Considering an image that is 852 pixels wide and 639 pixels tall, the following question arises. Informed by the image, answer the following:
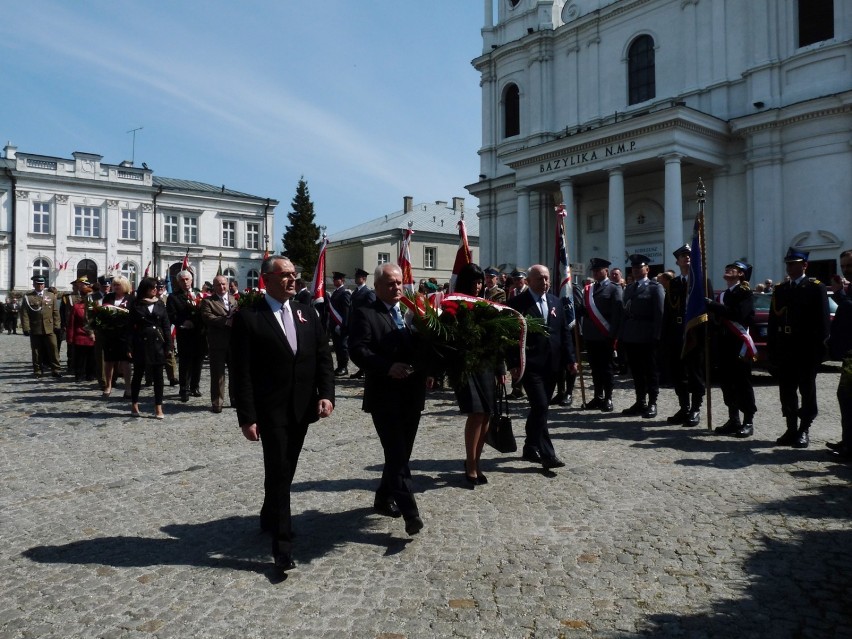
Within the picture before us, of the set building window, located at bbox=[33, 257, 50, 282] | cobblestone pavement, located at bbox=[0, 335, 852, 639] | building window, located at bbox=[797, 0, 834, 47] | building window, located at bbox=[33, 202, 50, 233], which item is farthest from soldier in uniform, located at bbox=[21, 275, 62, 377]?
building window, located at bbox=[33, 202, 50, 233]

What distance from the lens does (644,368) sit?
31.2ft

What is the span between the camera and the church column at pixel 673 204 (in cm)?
2512

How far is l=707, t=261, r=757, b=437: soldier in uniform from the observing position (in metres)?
8.05

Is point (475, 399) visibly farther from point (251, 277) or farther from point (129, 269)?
point (251, 277)

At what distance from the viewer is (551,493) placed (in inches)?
227

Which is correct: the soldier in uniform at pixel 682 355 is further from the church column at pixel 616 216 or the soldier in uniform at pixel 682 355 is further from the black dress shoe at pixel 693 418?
the church column at pixel 616 216

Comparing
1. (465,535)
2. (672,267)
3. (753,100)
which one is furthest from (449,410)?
(753,100)

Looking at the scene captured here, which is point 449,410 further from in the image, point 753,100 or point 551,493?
point 753,100

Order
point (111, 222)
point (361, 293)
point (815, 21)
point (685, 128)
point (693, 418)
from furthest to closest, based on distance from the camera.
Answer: point (111, 222) < point (815, 21) < point (685, 128) < point (361, 293) < point (693, 418)

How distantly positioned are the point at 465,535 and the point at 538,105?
33398 millimetres

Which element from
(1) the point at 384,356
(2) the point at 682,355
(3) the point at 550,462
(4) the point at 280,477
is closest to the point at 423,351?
(1) the point at 384,356

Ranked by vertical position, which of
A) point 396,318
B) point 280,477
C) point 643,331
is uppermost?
point 396,318

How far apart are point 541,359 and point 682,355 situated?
3.21 meters

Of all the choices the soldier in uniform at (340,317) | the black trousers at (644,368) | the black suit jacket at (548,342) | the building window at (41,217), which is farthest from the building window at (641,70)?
the building window at (41,217)
